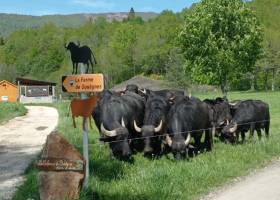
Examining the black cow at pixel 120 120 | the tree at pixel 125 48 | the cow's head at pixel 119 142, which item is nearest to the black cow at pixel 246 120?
the black cow at pixel 120 120

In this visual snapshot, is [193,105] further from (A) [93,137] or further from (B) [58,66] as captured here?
(B) [58,66]

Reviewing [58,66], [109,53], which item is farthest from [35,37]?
[109,53]

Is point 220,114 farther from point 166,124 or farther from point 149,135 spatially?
point 149,135

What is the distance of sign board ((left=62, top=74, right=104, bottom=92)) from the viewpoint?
1092 centimetres

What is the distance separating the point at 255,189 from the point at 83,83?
440 centimetres

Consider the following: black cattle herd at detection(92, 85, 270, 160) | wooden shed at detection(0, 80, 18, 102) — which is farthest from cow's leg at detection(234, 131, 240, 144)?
wooden shed at detection(0, 80, 18, 102)

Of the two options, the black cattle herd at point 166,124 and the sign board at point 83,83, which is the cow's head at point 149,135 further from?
the sign board at point 83,83

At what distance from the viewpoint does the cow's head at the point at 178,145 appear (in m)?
15.8

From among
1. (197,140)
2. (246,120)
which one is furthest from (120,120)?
(246,120)

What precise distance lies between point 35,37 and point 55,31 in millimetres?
8509

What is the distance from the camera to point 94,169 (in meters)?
14.1

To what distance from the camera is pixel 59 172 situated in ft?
34.9

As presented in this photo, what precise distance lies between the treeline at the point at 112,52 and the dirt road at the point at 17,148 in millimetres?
68405

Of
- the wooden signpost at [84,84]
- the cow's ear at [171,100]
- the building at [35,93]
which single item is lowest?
the building at [35,93]
